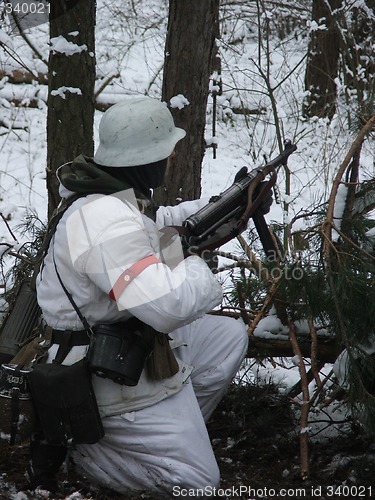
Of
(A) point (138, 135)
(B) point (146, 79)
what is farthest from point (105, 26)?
(A) point (138, 135)

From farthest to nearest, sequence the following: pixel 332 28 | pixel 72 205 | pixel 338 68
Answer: pixel 338 68, pixel 332 28, pixel 72 205

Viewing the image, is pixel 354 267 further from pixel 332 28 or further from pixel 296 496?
pixel 332 28

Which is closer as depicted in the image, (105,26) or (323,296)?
(323,296)

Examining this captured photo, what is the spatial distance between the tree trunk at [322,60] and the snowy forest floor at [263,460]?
14.0ft

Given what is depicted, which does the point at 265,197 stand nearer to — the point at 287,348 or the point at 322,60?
the point at 287,348

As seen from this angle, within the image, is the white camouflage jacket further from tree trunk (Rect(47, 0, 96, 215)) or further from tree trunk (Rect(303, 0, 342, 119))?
tree trunk (Rect(303, 0, 342, 119))

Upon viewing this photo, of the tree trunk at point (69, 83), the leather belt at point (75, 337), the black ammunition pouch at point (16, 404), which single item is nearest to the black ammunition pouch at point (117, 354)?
the leather belt at point (75, 337)

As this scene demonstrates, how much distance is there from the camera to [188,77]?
12.8ft

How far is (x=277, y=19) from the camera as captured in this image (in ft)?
27.6

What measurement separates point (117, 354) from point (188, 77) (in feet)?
6.70

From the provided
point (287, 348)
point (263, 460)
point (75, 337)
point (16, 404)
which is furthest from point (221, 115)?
point (16, 404)

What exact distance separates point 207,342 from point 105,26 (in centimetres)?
778

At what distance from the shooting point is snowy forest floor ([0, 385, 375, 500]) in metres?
A: 2.64

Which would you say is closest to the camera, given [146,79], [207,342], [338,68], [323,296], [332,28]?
[323,296]
